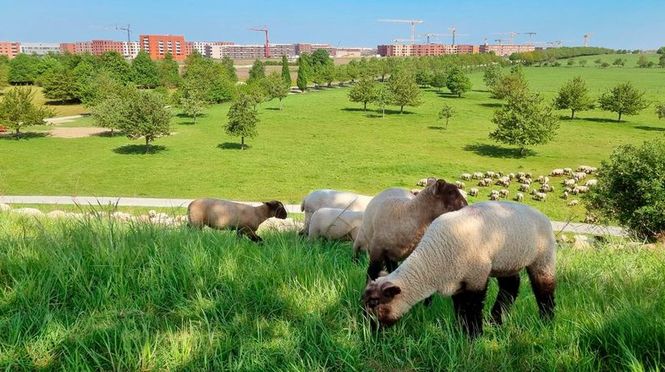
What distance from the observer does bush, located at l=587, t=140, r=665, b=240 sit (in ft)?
82.6

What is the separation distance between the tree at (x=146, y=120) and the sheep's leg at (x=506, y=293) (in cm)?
5212

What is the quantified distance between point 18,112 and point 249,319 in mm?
66564

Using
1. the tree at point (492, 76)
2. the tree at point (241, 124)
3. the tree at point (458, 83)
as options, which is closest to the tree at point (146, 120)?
the tree at point (241, 124)

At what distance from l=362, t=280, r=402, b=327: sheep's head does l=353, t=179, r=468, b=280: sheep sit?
44.5 inches

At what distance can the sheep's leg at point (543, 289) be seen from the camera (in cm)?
451

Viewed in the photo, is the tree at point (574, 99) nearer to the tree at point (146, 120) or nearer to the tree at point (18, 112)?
the tree at point (146, 120)

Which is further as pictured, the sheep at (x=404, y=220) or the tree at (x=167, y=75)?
the tree at (x=167, y=75)

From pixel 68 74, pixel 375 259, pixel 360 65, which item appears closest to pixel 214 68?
pixel 68 74

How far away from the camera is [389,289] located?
402 cm

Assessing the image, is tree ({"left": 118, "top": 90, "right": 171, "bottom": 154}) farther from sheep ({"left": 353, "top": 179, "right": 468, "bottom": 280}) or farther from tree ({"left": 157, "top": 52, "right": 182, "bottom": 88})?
tree ({"left": 157, "top": 52, "right": 182, "bottom": 88})

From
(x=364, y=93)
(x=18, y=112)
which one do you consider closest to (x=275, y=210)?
(x=18, y=112)

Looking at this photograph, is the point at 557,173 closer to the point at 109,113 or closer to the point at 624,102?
the point at 624,102

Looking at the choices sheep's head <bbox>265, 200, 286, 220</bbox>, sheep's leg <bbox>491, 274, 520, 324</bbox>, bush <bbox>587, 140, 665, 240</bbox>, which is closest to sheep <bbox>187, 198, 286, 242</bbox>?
sheep's head <bbox>265, 200, 286, 220</bbox>

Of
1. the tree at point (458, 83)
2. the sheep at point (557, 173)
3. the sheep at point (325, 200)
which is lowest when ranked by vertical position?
the sheep at point (557, 173)
